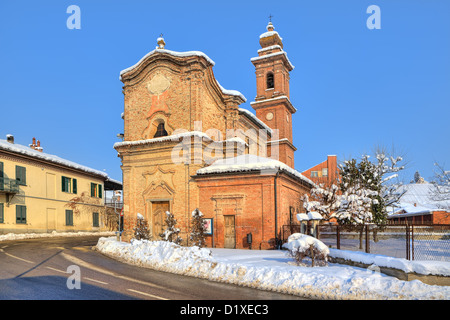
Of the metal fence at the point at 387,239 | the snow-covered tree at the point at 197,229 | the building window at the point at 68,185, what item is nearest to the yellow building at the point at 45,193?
the building window at the point at 68,185

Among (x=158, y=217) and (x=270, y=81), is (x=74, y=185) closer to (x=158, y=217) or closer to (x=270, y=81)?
(x=158, y=217)

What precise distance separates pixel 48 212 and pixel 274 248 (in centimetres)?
2289

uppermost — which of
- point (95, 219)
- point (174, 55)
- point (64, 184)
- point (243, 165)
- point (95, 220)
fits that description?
point (174, 55)

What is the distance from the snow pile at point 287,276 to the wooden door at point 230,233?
5942 millimetres

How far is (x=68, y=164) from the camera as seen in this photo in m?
35.4

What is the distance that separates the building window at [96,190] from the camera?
131ft

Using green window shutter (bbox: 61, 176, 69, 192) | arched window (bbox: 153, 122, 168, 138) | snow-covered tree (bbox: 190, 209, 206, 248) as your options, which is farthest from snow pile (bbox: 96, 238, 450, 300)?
green window shutter (bbox: 61, 176, 69, 192)

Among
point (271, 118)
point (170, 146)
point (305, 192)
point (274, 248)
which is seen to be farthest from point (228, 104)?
point (271, 118)

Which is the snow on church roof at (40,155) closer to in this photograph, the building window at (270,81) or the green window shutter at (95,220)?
the green window shutter at (95,220)

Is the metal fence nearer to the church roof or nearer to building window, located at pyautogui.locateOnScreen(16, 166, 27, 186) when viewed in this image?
the church roof

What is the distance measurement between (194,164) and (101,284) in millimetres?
12482

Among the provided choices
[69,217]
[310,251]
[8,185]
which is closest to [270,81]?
[69,217]

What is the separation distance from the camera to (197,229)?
20.1m
